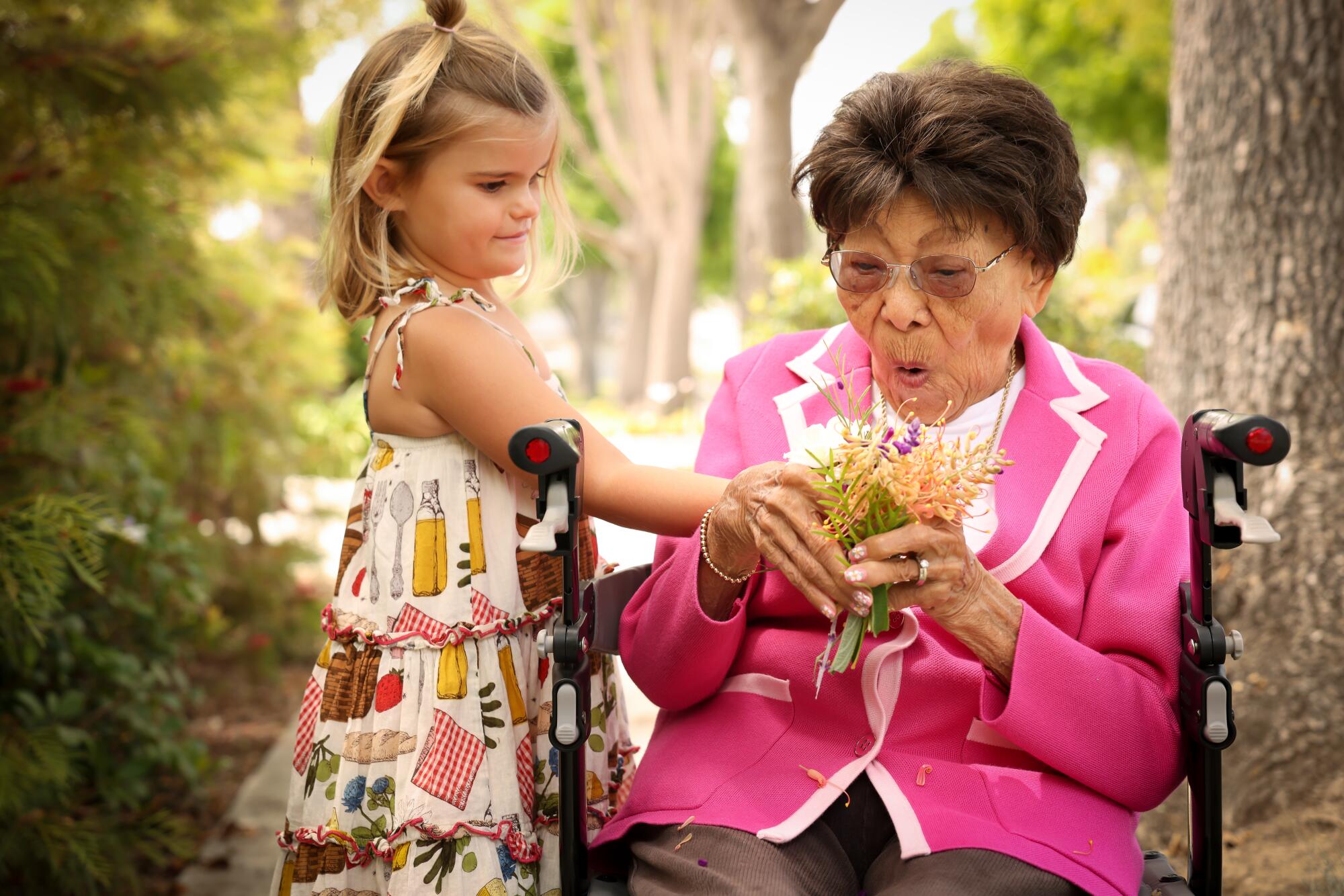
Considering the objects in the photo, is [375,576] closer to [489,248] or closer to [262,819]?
[489,248]

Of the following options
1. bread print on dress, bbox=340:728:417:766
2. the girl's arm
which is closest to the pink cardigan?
the girl's arm

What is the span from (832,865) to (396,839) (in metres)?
0.76

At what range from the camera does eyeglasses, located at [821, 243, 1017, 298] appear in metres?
1.97

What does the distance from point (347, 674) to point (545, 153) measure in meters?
1.08

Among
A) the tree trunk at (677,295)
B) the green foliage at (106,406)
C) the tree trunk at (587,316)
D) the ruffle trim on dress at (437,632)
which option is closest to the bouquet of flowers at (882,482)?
the ruffle trim on dress at (437,632)

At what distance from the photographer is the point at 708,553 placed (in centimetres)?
196

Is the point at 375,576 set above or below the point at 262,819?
above

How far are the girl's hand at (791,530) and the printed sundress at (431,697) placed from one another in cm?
45

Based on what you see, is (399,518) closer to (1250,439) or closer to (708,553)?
(708,553)

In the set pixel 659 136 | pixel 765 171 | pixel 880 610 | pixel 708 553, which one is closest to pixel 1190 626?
pixel 880 610

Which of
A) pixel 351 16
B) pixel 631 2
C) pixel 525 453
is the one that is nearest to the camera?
pixel 525 453

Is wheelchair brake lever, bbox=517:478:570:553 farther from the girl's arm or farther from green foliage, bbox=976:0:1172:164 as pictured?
green foliage, bbox=976:0:1172:164

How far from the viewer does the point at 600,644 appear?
2148mm

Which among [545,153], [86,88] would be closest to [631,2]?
[86,88]
